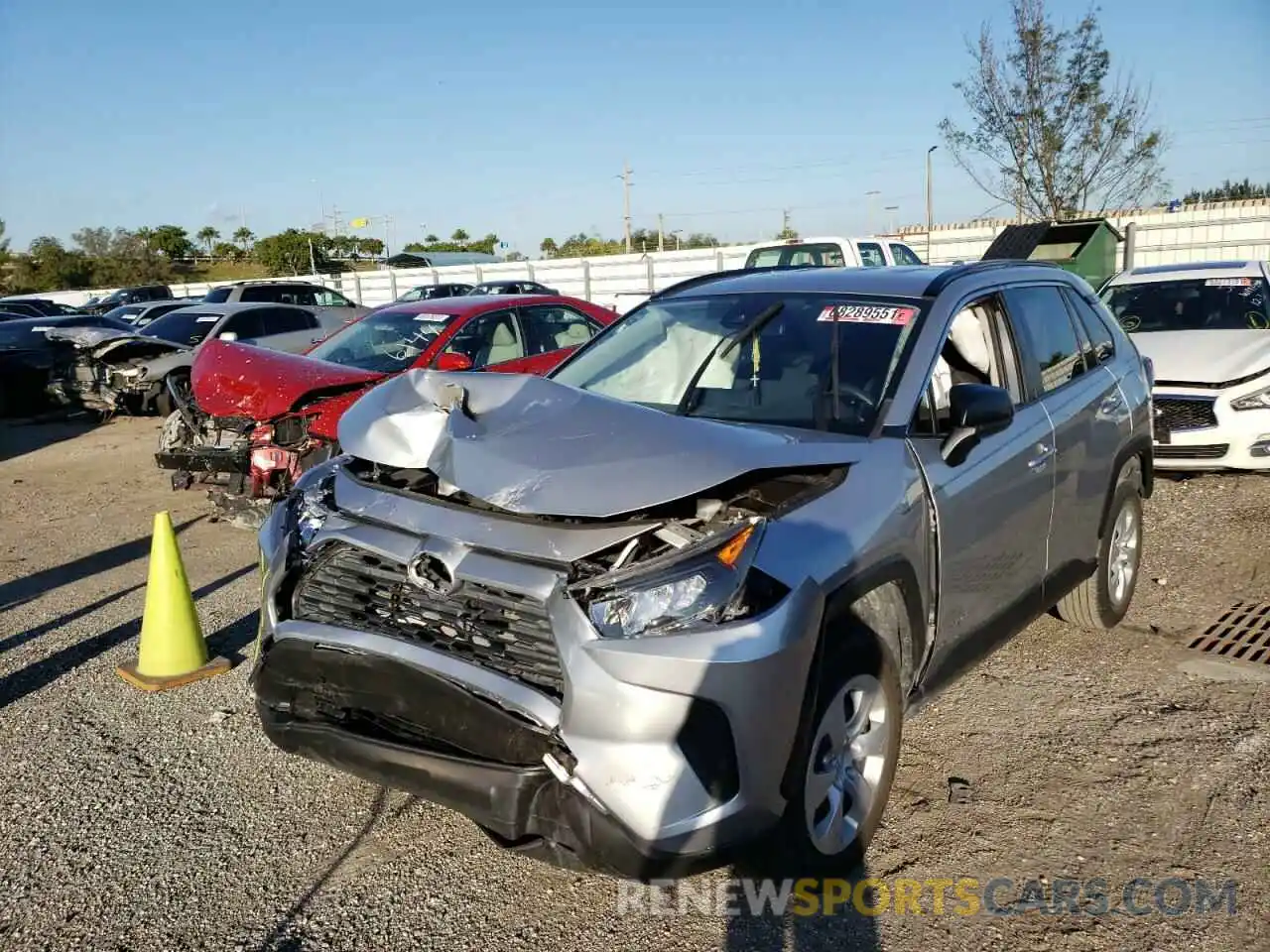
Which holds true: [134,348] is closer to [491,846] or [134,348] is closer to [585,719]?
[491,846]

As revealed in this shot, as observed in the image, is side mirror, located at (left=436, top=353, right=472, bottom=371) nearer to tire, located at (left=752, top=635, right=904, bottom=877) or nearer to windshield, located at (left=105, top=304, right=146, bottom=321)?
tire, located at (left=752, top=635, right=904, bottom=877)

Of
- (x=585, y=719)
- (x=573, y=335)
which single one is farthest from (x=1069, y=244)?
(x=585, y=719)

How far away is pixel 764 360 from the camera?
3980 mm

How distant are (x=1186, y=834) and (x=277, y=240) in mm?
71944

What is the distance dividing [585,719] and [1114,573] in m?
3.70

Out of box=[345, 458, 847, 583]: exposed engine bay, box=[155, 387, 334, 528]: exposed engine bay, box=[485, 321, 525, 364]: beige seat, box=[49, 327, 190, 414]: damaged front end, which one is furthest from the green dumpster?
box=[345, 458, 847, 583]: exposed engine bay

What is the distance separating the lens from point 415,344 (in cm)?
825

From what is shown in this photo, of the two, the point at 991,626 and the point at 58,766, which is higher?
the point at 991,626

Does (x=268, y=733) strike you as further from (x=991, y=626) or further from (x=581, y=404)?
(x=991, y=626)

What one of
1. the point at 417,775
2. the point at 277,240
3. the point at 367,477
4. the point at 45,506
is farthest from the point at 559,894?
the point at 277,240

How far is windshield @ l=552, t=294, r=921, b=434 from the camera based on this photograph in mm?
3682

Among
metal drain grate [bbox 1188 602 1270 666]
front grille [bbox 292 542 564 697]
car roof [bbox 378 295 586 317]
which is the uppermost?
car roof [bbox 378 295 586 317]

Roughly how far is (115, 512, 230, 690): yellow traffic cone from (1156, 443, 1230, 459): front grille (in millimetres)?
7177

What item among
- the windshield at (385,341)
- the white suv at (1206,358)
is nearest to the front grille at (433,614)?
the windshield at (385,341)
